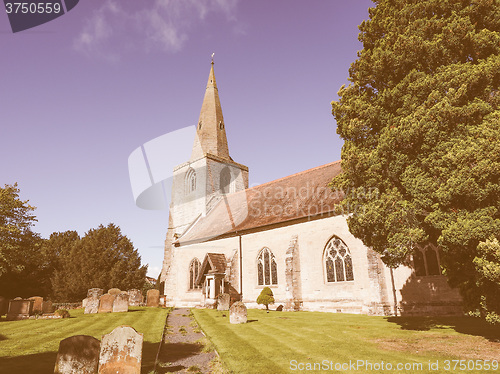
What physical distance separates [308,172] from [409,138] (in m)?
16.9

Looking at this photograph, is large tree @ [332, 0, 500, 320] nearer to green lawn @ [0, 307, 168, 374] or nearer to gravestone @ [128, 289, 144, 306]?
green lawn @ [0, 307, 168, 374]

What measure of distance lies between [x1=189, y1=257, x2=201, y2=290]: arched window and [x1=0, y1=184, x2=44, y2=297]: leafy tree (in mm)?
15277

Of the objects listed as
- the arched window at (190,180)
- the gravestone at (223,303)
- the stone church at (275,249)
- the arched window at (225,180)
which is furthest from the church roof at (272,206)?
the gravestone at (223,303)

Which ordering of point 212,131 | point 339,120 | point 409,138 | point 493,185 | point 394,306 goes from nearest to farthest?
1. point 493,185
2. point 409,138
3. point 339,120
4. point 394,306
5. point 212,131

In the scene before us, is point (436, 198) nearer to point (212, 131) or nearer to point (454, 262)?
point (454, 262)

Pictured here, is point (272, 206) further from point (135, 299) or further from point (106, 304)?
point (135, 299)

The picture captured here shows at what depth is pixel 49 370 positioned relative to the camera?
7.22 meters

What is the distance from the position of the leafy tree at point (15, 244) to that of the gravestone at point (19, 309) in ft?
34.0

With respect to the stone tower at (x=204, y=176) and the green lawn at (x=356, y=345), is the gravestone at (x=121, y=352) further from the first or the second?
the stone tower at (x=204, y=176)

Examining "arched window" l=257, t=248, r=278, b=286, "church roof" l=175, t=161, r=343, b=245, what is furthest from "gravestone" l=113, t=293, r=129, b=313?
"arched window" l=257, t=248, r=278, b=286

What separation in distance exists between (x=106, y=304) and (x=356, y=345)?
59.2 feet

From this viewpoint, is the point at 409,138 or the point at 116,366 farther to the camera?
the point at 409,138

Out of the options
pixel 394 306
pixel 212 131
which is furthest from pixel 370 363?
pixel 212 131

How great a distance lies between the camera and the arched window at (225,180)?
37.3m
